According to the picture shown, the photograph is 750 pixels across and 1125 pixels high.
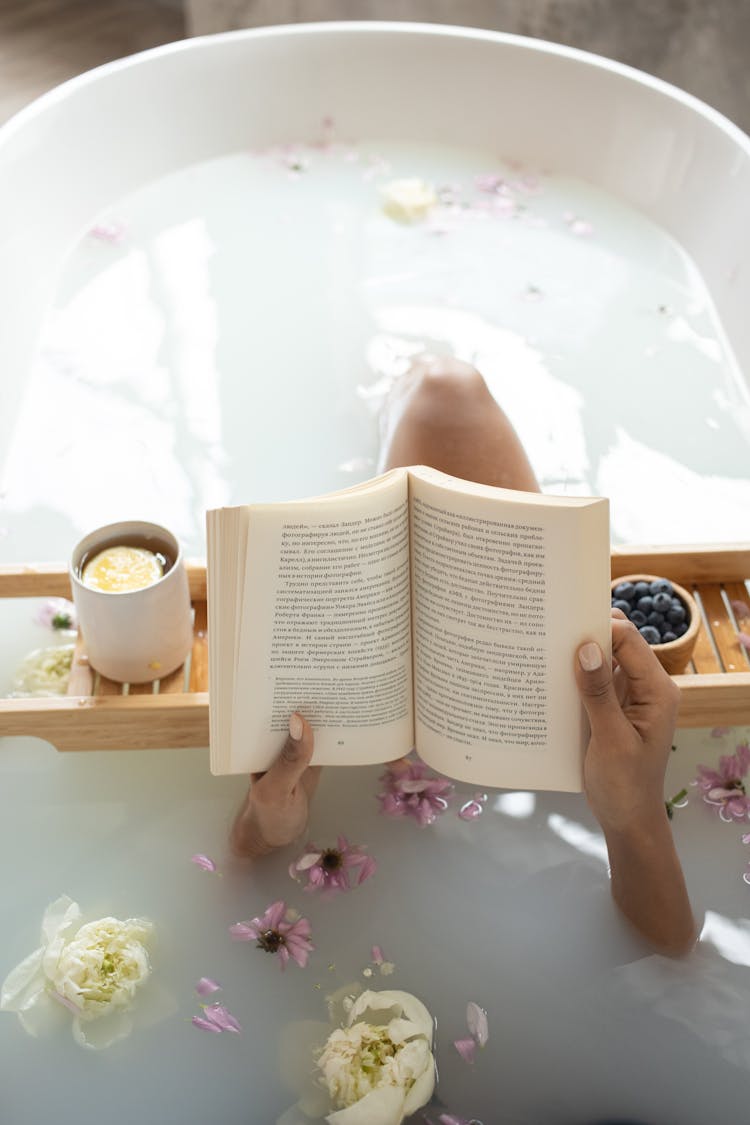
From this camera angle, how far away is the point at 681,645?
4.84ft

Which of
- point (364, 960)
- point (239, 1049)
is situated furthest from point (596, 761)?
point (239, 1049)

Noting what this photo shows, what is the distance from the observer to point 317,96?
2.84 m

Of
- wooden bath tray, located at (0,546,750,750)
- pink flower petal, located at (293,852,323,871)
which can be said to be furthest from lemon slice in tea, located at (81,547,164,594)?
pink flower petal, located at (293,852,323,871)

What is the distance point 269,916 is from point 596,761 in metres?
0.45

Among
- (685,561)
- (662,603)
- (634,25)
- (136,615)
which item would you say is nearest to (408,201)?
(634,25)

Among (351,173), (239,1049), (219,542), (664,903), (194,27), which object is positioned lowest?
(239,1049)

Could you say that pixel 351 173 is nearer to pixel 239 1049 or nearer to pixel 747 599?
pixel 747 599

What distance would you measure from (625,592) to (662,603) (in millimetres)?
60

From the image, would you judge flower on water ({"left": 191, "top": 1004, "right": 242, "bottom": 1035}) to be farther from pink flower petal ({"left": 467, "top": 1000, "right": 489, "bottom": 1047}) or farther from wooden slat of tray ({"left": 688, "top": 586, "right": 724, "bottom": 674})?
wooden slat of tray ({"left": 688, "top": 586, "right": 724, "bottom": 674})

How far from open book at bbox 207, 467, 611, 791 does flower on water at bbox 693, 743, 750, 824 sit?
387mm

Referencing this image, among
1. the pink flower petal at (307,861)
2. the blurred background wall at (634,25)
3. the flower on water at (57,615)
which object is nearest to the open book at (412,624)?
the pink flower petal at (307,861)

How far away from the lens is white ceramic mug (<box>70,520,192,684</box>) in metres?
1.38

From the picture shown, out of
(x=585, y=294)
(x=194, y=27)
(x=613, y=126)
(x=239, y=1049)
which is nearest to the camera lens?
(x=239, y=1049)

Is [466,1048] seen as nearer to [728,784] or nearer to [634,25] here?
[728,784]
